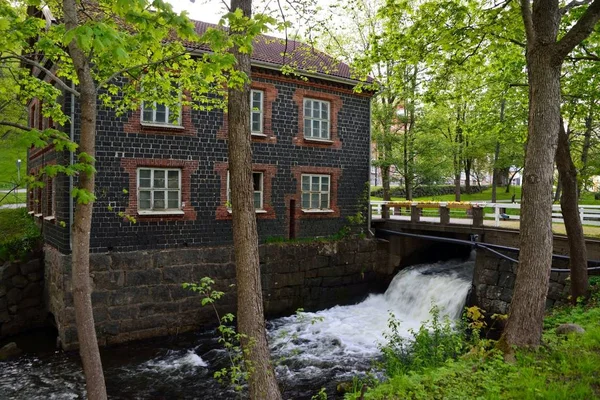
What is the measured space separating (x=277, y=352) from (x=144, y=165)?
23.4 feet

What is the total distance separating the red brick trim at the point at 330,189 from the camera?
1644 cm

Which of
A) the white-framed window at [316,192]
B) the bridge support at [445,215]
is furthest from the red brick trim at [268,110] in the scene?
the bridge support at [445,215]

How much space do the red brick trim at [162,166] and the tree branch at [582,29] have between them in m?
11.0

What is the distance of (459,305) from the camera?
13.7 metres

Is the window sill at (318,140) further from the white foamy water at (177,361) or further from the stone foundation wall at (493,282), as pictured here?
the white foamy water at (177,361)

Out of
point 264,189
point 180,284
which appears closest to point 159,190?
point 180,284

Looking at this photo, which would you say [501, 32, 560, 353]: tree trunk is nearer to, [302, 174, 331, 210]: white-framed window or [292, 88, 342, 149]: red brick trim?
[292, 88, 342, 149]: red brick trim

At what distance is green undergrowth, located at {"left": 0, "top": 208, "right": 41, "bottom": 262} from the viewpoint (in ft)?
47.5

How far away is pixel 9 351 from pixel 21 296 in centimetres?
301

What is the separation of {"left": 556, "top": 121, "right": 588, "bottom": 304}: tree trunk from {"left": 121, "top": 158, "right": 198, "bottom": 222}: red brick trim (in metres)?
10.6

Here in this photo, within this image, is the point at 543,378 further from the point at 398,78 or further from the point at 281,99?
the point at 281,99

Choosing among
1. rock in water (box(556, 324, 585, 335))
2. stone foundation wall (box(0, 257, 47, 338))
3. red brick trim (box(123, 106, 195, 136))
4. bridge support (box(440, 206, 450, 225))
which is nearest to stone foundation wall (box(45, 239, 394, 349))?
stone foundation wall (box(0, 257, 47, 338))

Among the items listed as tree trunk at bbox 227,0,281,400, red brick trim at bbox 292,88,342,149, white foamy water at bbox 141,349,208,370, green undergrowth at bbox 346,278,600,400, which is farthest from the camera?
red brick trim at bbox 292,88,342,149

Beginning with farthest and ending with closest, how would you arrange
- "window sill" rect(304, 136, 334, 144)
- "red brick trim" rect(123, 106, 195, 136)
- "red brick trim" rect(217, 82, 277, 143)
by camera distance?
"window sill" rect(304, 136, 334, 144) < "red brick trim" rect(217, 82, 277, 143) < "red brick trim" rect(123, 106, 195, 136)
